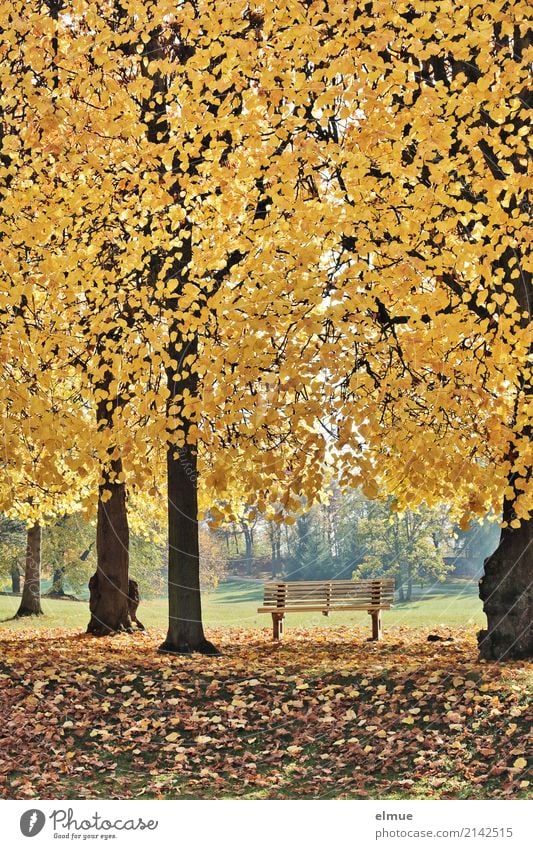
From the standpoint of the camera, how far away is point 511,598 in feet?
31.7

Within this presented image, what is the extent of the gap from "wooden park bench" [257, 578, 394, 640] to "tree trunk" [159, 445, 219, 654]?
167 centimetres

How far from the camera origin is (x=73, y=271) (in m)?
9.63

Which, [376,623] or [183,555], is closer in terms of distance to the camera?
[183,555]

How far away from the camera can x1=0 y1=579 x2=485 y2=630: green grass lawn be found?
49.1 feet

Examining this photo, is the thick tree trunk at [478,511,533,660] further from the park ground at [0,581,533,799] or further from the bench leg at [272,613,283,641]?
the bench leg at [272,613,283,641]

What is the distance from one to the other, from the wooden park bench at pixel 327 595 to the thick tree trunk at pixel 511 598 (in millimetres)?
2713

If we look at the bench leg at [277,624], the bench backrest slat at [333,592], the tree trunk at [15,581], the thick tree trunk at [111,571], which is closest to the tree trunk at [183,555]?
the bench backrest slat at [333,592]

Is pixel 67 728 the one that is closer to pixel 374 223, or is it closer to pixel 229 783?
pixel 229 783

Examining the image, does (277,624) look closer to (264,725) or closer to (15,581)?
(264,725)

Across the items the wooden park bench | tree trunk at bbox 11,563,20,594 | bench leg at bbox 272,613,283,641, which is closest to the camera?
the wooden park bench

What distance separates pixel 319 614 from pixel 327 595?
5497 mm

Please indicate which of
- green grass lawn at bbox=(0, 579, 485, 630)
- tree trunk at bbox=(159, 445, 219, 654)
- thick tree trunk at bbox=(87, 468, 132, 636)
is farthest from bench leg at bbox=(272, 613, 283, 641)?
thick tree trunk at bbox=(87, 468, 132, 636)

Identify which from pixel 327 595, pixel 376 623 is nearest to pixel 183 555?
pixel 327 595

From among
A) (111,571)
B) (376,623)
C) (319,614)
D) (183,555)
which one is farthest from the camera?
(319,614)
